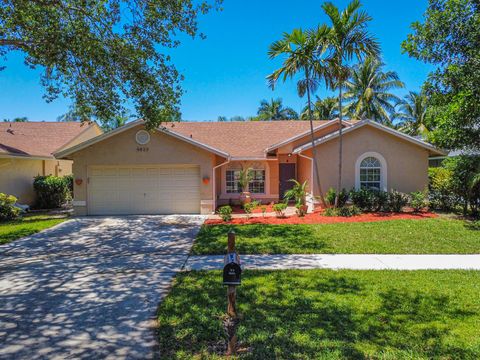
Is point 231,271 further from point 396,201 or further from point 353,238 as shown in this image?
point 396,201

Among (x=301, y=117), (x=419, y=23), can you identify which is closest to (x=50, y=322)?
(x=419, y=23)

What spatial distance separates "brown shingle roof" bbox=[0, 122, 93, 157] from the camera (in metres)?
16.6

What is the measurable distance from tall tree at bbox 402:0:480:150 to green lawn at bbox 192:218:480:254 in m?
3.71

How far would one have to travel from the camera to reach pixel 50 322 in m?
4.45

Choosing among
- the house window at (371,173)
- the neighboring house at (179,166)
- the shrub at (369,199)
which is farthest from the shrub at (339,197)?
the house window at (371,173)

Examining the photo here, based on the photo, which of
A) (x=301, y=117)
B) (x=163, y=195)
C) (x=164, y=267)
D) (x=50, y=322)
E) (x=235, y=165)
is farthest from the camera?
(x=301, y=117)

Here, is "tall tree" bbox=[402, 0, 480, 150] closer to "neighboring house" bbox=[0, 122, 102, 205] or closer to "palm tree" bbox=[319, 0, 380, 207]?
"palm tree" bbox=[319, 0, 380, 207]

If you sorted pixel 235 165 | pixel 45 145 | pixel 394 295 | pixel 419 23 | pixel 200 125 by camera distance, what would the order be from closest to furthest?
pixel 394 295 → pixel 419 23 → pixel 235 165 → pixel 45 145 → pixel 200 125

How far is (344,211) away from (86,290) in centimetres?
1009

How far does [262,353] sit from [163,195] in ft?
38.0

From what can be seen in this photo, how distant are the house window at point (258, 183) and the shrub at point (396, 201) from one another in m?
6.53

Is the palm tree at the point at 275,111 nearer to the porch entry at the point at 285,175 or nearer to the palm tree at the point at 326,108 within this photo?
the palm tree at the point at 326,108

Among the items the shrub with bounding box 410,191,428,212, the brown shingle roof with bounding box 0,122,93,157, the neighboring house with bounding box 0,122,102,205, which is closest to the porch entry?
the shrub with bounding box 410,191,428,212

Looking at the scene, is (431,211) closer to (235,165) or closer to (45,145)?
(235,165)
